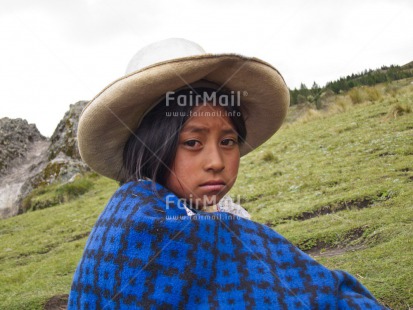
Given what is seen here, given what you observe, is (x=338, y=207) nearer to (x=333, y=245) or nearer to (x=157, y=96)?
(x=333, y=245)

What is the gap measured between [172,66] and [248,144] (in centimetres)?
91

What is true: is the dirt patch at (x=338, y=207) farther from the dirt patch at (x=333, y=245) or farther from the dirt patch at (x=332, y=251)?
the dirt patch at (x=332, y=251)

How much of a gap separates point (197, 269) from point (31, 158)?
19.9 m

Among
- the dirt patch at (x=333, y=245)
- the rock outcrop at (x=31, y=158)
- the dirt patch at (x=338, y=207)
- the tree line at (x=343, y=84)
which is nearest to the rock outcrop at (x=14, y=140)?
the rock outcrop at (x=31, y=158)

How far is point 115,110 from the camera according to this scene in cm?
197

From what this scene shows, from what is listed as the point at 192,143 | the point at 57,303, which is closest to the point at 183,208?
the point at 192,143

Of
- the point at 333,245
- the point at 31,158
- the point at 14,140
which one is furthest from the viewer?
the point at 31,158

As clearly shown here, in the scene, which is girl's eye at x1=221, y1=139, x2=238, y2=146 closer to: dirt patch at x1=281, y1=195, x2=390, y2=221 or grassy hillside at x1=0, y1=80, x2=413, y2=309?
grassy hillside at x1=0, y1=80, x2=413, y2=309

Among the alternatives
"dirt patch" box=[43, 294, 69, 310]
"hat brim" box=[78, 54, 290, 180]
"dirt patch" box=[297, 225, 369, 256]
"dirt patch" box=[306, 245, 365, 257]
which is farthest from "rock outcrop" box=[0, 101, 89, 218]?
"hat brim" box=[78, 54, 290, 180]

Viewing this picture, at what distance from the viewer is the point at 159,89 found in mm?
1907

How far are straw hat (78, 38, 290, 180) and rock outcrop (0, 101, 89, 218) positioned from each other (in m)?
11.8

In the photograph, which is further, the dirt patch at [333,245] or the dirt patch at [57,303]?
the dirt patch at [57,303]

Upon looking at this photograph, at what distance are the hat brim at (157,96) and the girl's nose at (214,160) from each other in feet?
0.97

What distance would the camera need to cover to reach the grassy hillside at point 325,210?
3597 mm
